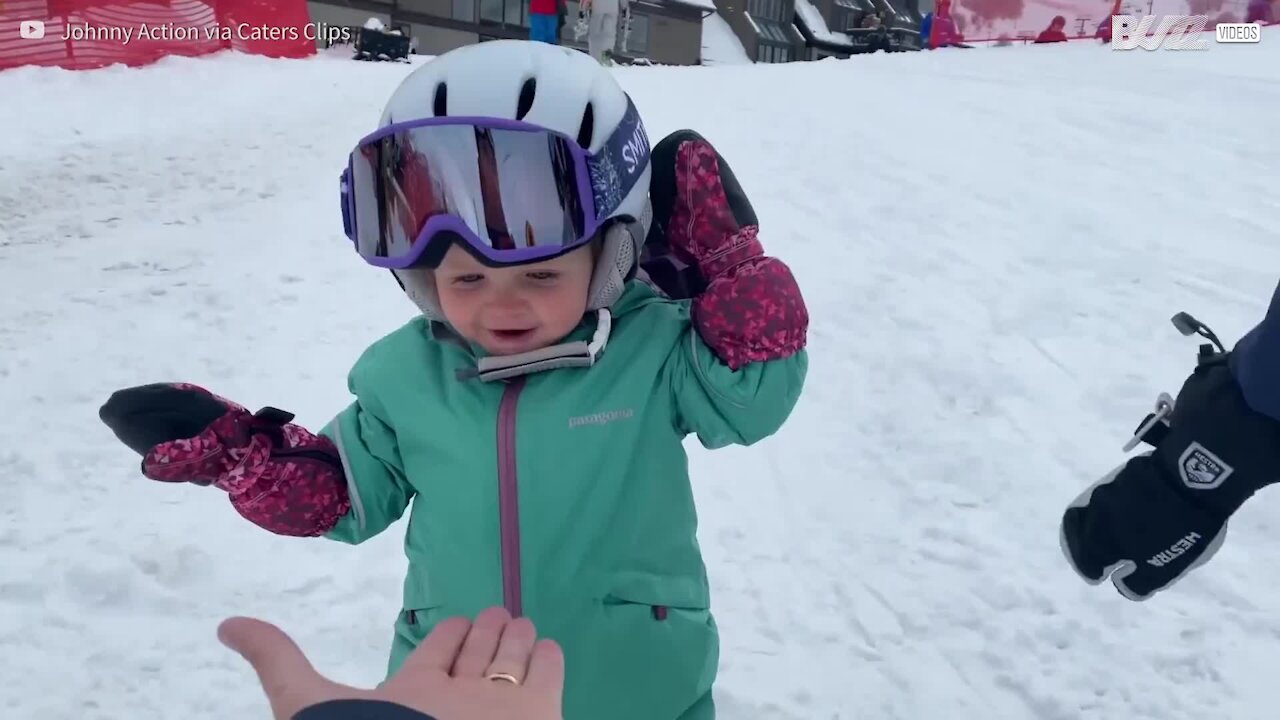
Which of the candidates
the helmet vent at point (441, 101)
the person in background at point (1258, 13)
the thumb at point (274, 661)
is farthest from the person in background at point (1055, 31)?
the thumb at point (274, 661)

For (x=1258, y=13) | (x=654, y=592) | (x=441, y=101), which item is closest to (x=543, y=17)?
(x=1258, y=13)

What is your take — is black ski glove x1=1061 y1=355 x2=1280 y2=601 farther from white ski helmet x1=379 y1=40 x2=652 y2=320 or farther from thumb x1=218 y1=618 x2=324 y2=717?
thumb x1=218 y1=618 x2=324 y2=717

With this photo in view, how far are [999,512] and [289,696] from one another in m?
3.13

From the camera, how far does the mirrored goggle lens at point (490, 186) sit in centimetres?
159

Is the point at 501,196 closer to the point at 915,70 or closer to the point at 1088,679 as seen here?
the point at 1088,679

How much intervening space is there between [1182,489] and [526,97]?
1467 mm

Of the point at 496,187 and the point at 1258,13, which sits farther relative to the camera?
the point at 1258,13

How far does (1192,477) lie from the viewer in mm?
1665

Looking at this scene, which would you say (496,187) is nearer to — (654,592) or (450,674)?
(654,592)

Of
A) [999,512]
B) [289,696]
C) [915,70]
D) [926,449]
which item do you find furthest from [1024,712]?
[915,70]

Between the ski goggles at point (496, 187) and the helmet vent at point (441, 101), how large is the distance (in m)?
0.07

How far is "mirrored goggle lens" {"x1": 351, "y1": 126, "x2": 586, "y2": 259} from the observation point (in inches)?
62.5

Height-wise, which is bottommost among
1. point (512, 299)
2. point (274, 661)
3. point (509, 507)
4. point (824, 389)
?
point (824, 389)

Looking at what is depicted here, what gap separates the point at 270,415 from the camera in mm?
1713
